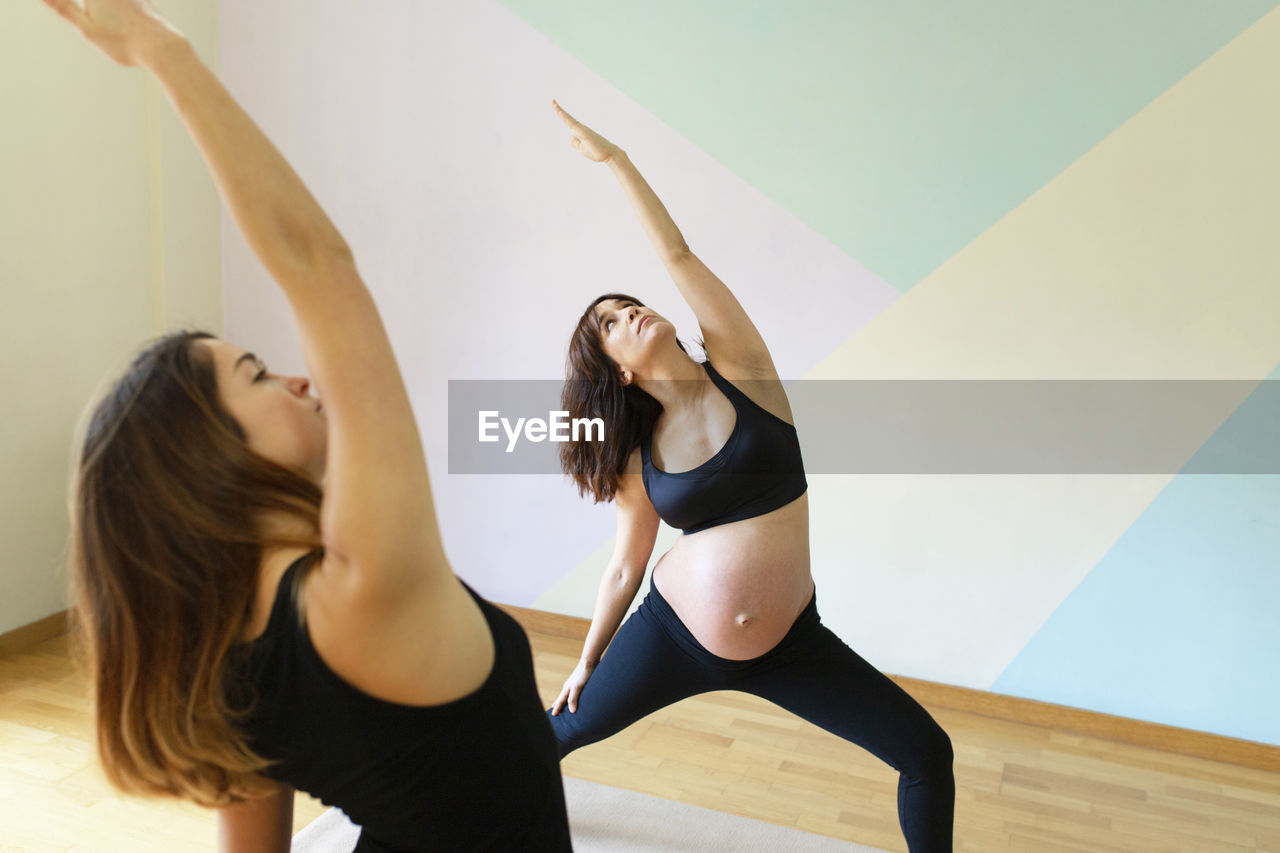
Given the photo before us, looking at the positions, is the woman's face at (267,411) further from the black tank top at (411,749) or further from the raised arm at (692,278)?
the raised arm at (692,278)

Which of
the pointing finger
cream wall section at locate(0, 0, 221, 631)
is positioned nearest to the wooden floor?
cream wall section at locate(0, 0, 221, 631)

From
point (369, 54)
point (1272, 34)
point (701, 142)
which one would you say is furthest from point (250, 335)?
point (1272, 34)

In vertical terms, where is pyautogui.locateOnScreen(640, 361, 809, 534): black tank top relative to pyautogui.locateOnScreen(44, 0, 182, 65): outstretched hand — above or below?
below

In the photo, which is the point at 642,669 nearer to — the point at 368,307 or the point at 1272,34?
the point at 368,307

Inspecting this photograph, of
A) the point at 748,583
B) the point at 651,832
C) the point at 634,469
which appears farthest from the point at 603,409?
the point at 651,832

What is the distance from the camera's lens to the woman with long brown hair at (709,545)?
1.80m

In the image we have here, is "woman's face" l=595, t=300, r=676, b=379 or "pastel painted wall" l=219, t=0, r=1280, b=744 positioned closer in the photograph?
"woman's face" l=595, t=300, r=676, b=379

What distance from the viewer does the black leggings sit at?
1.79m

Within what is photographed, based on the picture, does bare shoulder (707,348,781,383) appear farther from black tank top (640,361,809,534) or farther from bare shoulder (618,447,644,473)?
bare shoulder (618,447,644,473)

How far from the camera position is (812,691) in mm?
1820
